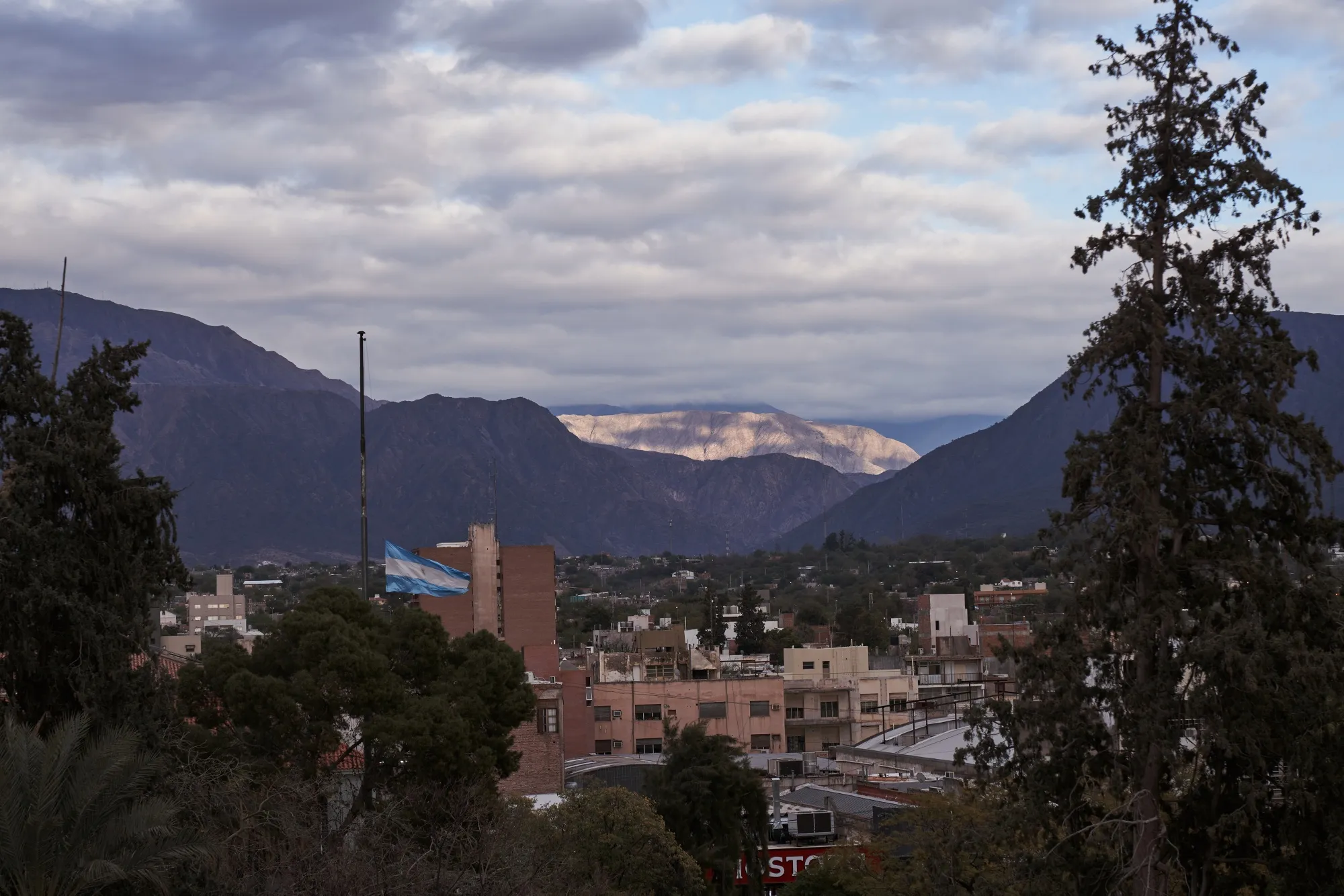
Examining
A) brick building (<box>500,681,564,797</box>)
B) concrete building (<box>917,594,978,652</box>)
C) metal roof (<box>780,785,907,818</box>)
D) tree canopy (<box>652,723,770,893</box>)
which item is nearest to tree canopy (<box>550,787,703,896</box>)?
tree canopy (<box>652,723,770,893</box>)

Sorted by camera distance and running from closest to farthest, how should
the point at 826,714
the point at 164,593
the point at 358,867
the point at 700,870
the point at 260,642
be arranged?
the point at 358,867 < the point at 164,593 < the point at 260,642 < the point at 700,870 < the point at 826,714

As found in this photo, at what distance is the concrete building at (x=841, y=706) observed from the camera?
82.8 m

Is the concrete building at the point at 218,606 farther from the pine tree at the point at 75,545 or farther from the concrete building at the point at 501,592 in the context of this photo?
the pine tree at the point at 75,545

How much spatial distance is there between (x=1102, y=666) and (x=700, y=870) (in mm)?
20239

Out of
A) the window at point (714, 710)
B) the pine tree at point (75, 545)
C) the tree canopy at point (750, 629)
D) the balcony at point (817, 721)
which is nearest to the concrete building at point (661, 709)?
the window at point (714, 710)

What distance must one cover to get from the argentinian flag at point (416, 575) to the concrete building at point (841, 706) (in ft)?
119

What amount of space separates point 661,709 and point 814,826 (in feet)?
96.6

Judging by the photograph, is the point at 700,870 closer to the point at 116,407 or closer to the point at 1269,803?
the point at 116,407

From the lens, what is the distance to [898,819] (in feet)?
129

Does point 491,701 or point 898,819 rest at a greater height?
point 491,701

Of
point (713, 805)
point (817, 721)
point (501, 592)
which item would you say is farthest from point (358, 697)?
point (501, 592)

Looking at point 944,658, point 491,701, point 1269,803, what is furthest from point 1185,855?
point 944,658

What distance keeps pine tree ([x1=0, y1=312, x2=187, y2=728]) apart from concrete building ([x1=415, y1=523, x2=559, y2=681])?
2088 inches

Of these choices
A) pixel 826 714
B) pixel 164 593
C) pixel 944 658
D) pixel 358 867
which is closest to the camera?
pixel 358 867
